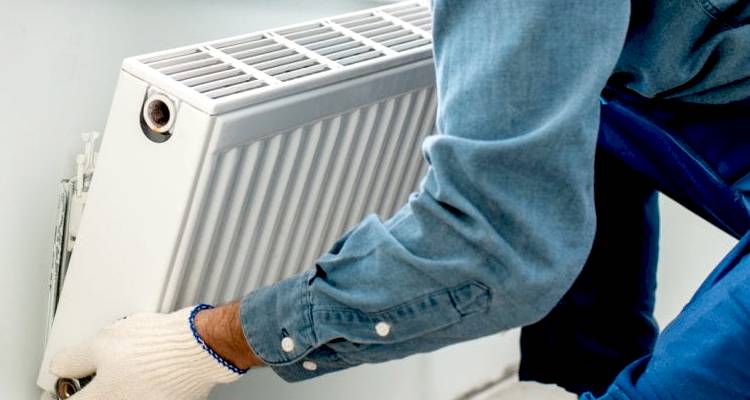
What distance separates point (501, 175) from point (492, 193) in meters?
0.01

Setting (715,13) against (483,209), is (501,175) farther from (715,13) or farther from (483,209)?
(715,13)

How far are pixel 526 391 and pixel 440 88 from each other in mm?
943

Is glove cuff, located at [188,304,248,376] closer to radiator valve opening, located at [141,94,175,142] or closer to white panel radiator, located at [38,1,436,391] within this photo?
white panel radiator, located at [38,1,436,391]

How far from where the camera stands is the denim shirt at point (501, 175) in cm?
62

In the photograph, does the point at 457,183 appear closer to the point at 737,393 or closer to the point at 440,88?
the point at 440,88

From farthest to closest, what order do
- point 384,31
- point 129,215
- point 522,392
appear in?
point 522,392 → point 384,31 → point 129,215

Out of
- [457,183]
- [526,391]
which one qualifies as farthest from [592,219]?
[526,391]

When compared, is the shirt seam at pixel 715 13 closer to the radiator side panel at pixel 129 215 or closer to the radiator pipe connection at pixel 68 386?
the radiator side panel at pixel 129 215

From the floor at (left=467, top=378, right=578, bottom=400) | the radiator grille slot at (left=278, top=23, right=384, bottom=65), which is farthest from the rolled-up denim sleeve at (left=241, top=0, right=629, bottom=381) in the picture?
the floor at (left=467, top=378, right=578, bottom=400)

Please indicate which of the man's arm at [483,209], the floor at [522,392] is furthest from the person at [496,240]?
the floor at [522,392]

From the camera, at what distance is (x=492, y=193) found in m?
0.63

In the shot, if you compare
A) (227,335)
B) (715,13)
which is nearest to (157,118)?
(227,335)

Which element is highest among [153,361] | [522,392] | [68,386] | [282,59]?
[282,59]

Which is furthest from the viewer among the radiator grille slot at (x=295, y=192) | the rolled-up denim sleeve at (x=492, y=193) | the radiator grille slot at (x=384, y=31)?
the radiator grille slot at (x=384, y=31)
